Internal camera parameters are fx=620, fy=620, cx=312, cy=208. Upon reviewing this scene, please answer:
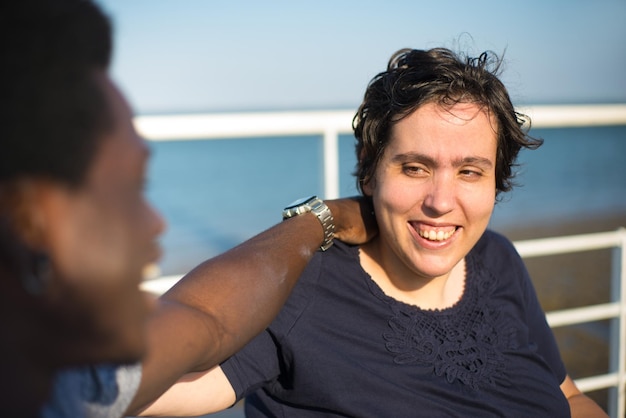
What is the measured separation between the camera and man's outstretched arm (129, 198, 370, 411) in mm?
1036

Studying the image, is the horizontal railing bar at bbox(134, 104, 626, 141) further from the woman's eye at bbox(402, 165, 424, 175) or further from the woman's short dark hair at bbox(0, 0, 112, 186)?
the woman's short dark hair at bbox(0, 0, 112, 186)

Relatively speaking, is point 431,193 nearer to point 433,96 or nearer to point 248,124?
point 433,96

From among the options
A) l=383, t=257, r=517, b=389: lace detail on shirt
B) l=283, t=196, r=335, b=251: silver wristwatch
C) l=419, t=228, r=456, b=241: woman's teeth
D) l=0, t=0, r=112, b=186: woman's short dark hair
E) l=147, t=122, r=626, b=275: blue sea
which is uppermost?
l=0, t=0, r=112, b=186: woman's short dark hair

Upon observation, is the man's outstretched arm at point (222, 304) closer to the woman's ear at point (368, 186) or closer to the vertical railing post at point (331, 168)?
the woman's ear at point (368, 186)

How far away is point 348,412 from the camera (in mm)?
1460

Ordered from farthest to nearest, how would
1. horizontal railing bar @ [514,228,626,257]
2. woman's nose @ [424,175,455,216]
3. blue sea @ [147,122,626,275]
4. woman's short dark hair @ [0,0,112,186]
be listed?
blue sea @ [147,122,626,275] < horizontal railing bar @ [514,228,626,257] < woman's nose @ [424,175,455,216] < woman's short dark hair @ [0,0,112,186]

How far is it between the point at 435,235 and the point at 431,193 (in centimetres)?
11

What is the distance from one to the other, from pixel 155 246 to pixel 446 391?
1.03 meters

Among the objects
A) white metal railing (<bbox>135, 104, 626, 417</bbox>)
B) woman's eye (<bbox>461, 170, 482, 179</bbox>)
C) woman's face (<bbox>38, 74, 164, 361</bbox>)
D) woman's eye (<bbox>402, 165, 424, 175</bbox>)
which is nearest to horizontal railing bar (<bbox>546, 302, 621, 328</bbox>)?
white metal railing (<bbox>135, 104, 626, 417</bbox>)

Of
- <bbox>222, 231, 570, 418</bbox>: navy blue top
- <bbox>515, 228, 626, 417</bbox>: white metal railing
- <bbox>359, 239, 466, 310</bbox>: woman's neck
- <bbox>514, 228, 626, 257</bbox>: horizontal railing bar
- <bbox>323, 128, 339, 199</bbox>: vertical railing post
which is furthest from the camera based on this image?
<bbox>515, 228, 626, 417</bbox>: white metal railing

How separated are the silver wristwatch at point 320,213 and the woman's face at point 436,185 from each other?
17 centimetres

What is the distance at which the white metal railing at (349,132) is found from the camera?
2.06 meters

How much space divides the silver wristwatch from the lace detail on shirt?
0.82 ft

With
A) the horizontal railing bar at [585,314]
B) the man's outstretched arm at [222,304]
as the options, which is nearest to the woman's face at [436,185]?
the man's outstretched arm at [222,304]
